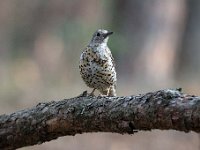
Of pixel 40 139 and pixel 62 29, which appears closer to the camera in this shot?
pixel 40 139

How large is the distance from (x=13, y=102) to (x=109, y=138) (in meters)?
2.43

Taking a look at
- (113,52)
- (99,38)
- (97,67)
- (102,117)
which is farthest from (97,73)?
(113,52)

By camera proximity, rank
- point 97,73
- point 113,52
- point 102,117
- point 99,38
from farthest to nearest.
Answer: point 113,52 → point 99,38 → point 97,73 → point 102,117

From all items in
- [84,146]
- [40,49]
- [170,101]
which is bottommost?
[84,146]

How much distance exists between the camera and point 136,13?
15.3 meters

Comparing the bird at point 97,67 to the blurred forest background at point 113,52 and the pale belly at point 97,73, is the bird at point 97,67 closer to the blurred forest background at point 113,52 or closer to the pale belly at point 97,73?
the pale belly at point 97,73

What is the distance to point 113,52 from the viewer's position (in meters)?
16.0

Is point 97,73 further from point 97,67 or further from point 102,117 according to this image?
point 102,117

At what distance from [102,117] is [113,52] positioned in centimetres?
1066

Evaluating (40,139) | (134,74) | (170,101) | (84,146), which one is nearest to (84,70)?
(40,139)

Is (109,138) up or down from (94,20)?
down

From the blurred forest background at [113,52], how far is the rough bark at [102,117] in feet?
19.1

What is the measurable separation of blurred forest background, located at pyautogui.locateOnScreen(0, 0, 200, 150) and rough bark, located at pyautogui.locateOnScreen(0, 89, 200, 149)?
582cm

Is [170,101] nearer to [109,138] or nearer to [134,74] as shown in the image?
[109,138]
